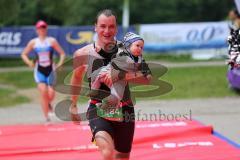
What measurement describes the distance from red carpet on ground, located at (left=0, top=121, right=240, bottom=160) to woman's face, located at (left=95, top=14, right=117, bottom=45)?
190cm

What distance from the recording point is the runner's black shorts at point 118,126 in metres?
5.19

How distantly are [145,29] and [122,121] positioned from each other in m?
18.7

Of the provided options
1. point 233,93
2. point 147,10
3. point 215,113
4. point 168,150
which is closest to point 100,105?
point 168,150

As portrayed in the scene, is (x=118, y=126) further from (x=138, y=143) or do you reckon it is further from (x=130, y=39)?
(x=138, y=143)

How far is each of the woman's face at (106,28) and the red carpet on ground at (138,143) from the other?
1898mm

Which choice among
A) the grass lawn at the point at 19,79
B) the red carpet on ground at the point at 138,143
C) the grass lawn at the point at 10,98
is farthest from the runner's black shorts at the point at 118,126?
the grass lawn at the point at 19,79

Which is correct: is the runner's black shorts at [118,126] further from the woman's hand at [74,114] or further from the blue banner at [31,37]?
the blue banner at [31,37]

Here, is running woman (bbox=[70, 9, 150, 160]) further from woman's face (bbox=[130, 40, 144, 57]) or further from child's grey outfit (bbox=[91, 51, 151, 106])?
woman's face (bbox=[130, 40, 144, 57])

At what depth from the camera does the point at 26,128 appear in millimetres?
8602

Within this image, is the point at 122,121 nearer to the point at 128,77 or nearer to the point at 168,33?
the point at 128,77

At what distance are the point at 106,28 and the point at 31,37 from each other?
1842cm

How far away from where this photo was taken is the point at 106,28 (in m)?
5.14

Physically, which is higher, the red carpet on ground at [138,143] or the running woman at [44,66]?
the running woman at [44,66]

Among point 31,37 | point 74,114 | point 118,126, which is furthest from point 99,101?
point 31,37
